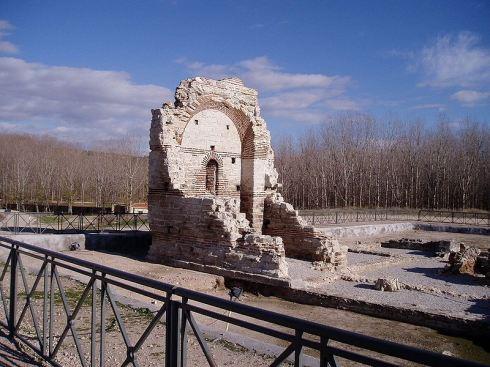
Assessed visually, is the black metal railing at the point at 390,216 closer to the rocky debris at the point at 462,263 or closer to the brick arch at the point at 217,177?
the brick arch at the point at 217,177

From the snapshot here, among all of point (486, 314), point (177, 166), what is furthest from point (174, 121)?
point (486, 314)

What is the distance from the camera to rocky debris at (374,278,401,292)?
10719 millimetres

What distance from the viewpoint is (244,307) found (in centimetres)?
270

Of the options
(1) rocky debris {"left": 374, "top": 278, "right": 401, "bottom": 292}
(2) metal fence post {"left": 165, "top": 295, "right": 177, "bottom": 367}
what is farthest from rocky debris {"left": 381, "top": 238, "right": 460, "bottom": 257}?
(2) metal fence post {"left": 165, "top": 295, "right": 177, "bottom": 367}

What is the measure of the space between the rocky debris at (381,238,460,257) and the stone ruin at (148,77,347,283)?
6710mm

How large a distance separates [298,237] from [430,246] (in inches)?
314

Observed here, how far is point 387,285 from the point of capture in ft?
35.2

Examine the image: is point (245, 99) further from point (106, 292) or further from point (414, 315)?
point (106, 292)

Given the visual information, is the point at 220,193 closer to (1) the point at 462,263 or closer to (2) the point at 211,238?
(2) the point at 211,238

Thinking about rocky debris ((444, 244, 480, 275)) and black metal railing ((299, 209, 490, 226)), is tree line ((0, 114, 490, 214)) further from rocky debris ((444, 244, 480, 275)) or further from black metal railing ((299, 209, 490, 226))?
rocky debris ((444, 244, 480, 275))

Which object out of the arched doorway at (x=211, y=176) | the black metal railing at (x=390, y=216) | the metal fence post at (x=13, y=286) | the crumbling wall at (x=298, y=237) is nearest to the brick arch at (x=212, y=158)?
the arched doorway at (x=211, y=176)

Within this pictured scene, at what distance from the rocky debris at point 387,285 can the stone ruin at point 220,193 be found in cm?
222

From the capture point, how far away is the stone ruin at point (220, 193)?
40.1 feet

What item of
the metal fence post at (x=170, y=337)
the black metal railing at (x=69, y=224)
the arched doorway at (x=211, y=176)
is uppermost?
the arched doorway at (x=211, y=176)
